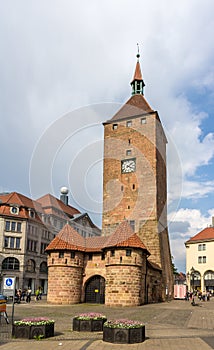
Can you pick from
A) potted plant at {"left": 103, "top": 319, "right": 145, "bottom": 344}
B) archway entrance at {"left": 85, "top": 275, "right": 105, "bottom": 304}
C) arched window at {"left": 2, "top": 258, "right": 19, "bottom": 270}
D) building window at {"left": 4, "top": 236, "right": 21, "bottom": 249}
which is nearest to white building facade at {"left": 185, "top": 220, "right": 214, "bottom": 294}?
arched window at {"left": 2, "top": 258, "right": 19, "bottom": 270}

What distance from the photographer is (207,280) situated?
218 ft

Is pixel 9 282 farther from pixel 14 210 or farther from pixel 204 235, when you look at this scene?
pixel 204 235

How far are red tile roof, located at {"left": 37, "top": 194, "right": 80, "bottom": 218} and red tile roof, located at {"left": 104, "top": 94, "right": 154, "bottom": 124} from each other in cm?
2167

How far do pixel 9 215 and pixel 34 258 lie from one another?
7.90m

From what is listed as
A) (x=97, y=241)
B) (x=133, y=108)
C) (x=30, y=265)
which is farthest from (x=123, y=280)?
(x=30, y=265)

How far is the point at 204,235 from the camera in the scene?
70.2 m

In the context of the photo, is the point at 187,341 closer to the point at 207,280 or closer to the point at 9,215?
the point at 9,215

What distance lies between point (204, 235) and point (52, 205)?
2840 centimetres

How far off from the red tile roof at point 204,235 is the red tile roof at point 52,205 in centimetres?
2358

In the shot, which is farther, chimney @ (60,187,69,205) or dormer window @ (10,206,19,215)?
chimney @ (60,187,69,205)

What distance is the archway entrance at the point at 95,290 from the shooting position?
3653cm

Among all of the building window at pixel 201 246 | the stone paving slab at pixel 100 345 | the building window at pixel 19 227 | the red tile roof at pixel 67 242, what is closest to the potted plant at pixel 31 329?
the stone paving slab at pixel 100 345

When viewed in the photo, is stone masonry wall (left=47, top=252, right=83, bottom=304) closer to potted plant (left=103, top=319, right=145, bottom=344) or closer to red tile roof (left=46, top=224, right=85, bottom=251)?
red tile roof (left=46, top=224, right=85, bottom=251)

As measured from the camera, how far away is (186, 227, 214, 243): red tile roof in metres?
68.6
